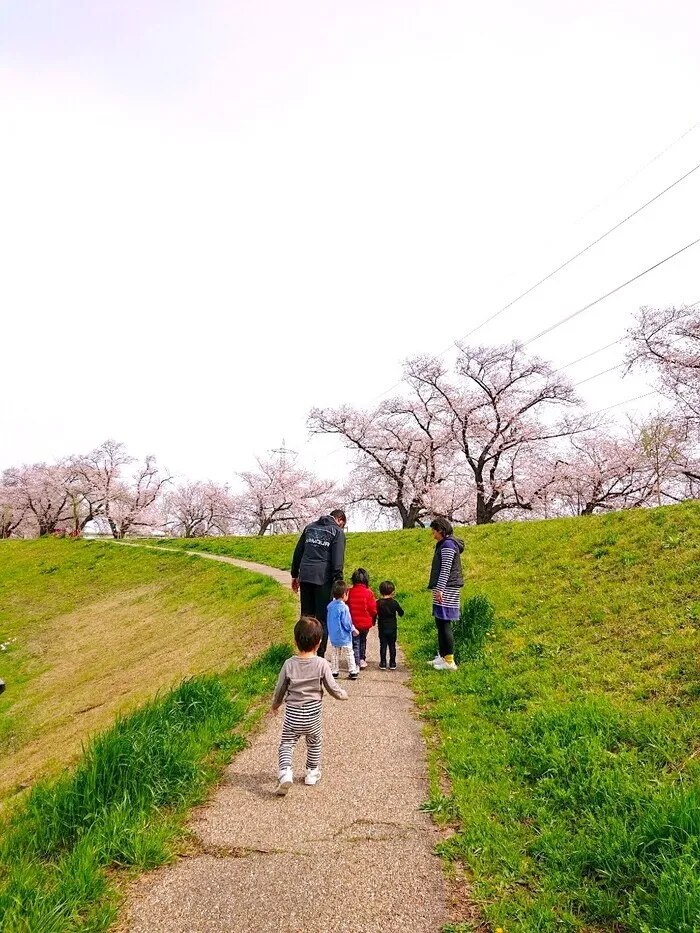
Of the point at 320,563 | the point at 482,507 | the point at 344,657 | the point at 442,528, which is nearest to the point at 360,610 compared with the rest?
the point at 344,657

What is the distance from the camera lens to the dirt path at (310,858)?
289 cm

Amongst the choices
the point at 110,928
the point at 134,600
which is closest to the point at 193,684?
the point at 110,928

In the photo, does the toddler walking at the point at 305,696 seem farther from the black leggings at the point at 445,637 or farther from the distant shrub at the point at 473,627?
the distant shrub at the point at 473,627

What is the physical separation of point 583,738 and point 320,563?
3629 mm

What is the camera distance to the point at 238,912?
2916 millimetres

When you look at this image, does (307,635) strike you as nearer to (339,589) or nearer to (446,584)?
(339,589)

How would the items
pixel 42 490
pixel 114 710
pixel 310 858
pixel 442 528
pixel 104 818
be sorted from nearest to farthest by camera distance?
pixel 310 858 → pixel 104 818 → pixel 442 528 → pixel 114 710 → pixel 42 490

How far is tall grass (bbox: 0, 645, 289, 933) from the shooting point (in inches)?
112

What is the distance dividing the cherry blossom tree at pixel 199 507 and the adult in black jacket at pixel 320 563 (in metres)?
57.7

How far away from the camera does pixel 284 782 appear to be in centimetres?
422

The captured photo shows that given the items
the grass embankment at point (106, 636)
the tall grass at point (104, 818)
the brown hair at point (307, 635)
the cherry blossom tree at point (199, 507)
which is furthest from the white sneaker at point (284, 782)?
the cherry blossom tree at point (199, 507)

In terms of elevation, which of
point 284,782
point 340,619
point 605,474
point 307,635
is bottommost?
point 284,782

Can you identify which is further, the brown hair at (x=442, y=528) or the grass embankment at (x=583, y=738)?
the brown hair at (x=442, y=528)

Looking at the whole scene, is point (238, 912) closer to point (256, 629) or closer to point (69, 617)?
point (256, 629)
